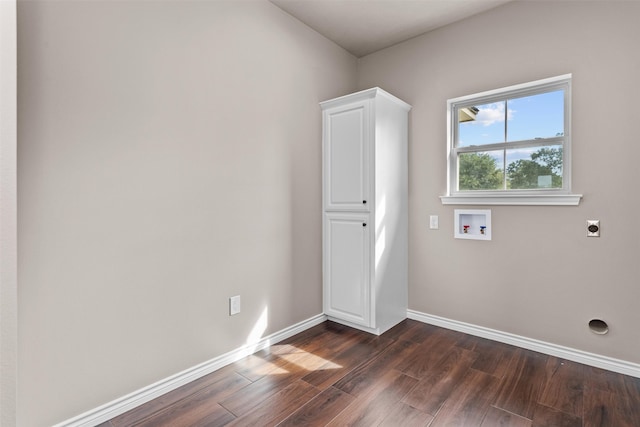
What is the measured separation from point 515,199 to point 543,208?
191 mm

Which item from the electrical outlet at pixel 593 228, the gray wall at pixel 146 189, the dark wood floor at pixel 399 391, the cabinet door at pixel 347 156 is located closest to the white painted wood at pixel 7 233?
the gray wall at pixel 146 189

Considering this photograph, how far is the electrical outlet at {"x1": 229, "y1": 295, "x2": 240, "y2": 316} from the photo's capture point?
89.3 inches

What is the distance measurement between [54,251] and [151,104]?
0.91 meters

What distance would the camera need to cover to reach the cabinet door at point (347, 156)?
2717 mm

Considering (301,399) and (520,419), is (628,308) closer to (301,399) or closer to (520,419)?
(520,419)

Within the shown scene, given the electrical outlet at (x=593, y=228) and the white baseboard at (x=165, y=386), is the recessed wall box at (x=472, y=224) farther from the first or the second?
the white baseboard at (x=165, y=386)

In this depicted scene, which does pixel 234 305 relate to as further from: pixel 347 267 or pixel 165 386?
pixel 347 267

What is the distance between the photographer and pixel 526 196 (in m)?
2.43

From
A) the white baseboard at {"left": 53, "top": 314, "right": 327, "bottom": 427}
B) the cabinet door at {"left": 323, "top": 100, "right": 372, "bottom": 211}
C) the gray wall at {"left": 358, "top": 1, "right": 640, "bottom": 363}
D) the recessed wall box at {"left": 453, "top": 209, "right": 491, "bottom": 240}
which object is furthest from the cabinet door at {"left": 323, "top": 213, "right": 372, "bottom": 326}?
the recessed wall box at {"left": 453, "top": 209, "right": 491, "bottom": 240}

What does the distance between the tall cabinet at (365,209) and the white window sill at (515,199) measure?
0.48m

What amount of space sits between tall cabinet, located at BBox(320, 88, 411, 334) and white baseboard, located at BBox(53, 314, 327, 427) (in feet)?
2.08

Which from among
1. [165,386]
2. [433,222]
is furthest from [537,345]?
[165,386]

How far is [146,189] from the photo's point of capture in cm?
184

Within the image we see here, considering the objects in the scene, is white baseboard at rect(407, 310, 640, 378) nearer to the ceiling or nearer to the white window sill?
the white window sill
